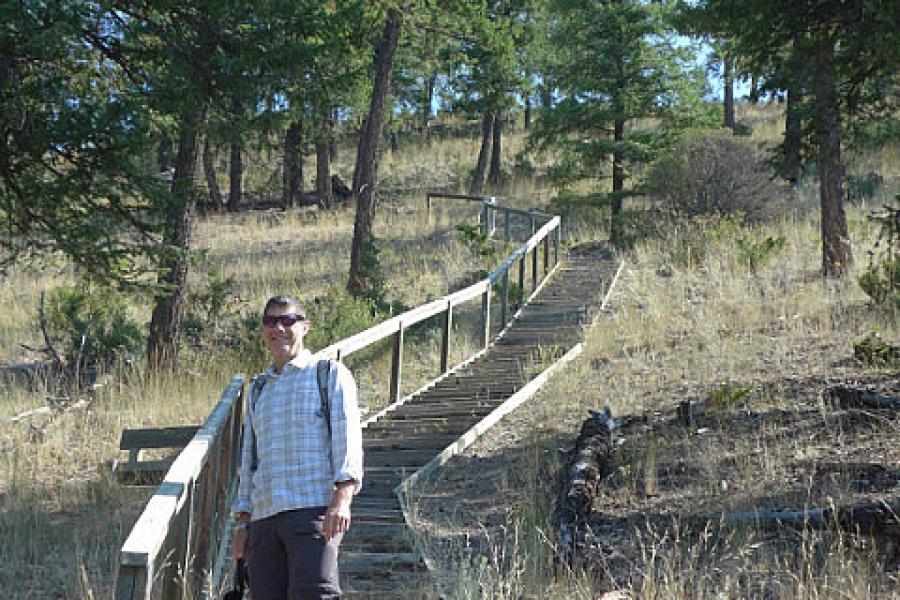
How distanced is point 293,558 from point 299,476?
13.1 inches

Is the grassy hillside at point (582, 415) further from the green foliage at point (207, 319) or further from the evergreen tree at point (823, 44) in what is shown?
the evergreen tree at point (823, 44)

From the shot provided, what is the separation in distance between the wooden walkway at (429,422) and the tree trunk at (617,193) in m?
→ 5.53

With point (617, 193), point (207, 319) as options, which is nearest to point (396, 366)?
point (207, 319)

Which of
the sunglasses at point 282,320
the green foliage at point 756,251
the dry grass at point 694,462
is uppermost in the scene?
the green foliage at point 756,251

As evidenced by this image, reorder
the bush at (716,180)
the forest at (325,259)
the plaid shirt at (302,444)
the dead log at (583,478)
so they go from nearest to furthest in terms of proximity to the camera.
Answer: the plaid shirt at (302,444), the dead log at (583,478), the forest at (325,259), the bush at (716,180)

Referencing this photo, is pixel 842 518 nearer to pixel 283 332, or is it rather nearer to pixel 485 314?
pixel 283 332

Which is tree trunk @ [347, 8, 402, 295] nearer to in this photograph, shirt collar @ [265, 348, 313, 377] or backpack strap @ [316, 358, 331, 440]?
shirt collar @ [265, 348, 313, 377]

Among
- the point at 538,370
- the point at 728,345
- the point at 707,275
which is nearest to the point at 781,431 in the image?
the point at 728,345

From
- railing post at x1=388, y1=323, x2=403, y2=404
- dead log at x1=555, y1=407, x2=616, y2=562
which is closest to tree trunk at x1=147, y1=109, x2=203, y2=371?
railing post at x1=388, y1=323, x2=403, y2=404

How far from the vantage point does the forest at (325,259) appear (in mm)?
8914

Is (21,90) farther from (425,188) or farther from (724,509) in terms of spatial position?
(425,188)

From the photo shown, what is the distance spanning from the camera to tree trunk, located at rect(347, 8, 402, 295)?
17.7m

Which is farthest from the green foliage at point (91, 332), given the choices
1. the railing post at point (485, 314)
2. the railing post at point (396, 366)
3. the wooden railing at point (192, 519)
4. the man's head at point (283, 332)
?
the man's head at point (283, 332)

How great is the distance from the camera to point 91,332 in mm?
15742
